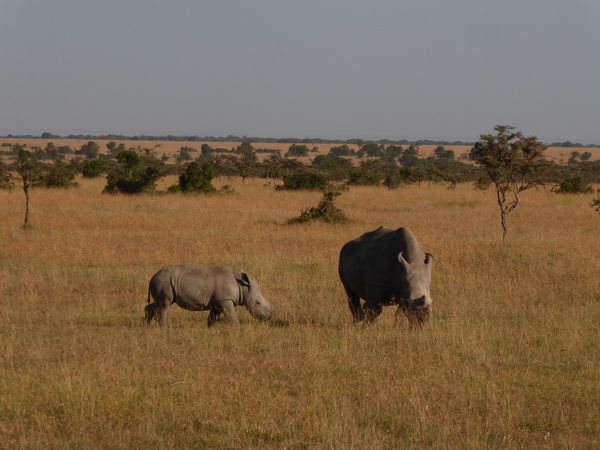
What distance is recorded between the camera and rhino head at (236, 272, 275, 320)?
10.7 meters

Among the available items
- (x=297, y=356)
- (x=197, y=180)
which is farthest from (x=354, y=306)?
(x=197, y=180)

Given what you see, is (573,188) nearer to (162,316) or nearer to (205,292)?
(205,292)

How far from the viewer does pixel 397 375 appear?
7.93 m

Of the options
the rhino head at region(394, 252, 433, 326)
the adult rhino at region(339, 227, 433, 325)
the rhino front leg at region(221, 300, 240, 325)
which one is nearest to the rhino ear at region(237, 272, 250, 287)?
the rhino front leg at region(221, 300, 240, 325)

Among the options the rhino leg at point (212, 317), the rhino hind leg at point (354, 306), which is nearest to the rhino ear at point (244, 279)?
the rhino leg at point (212, 317)

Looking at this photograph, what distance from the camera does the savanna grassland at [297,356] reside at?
6.22 m

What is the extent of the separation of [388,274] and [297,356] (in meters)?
2.18

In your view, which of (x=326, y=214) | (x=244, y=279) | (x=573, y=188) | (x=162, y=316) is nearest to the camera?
(x=162, y=316)

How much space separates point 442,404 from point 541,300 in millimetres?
6603

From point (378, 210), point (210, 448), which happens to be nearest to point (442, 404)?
point (210, 448)

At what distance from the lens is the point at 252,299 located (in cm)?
1070

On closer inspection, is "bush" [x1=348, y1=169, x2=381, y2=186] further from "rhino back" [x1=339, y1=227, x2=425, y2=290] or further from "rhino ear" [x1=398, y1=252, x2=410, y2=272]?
"rhino ear" [x1=398, y1=252, x2=410, y2=272]

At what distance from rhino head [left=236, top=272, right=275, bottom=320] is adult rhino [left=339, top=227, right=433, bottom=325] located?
54.0 inches

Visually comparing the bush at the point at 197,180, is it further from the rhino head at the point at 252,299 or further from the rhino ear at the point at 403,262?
the rhino ear at the point at 403,262
